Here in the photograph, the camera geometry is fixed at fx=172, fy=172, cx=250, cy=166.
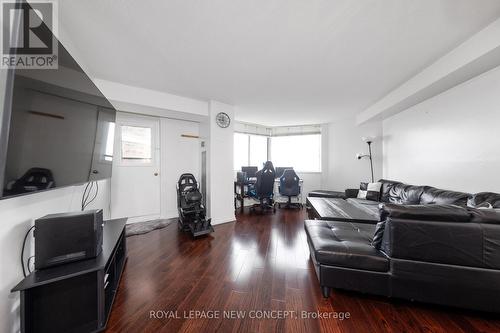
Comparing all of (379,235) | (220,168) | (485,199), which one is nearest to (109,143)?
(220,168)

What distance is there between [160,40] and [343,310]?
9.81 feet

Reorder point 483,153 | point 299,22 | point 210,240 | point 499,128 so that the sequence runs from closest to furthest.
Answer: point 299,22 < point 499,128 < point 483,153 < point 210,240

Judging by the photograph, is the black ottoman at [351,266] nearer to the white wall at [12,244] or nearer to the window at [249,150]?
the white wall at [12,244]

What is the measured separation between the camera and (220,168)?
3.58m

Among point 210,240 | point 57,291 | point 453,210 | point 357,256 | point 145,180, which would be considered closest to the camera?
point 57,291

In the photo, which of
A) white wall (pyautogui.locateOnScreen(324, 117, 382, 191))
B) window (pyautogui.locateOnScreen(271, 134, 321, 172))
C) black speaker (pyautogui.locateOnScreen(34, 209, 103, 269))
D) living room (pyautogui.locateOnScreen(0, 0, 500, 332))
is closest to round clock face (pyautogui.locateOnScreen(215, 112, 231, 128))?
living room (pyautogui.locateOnScreen(0, 0, 500, 332))

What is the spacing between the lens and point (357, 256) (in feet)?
A: 4.68

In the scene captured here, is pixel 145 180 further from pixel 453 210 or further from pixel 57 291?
pixel 453 210

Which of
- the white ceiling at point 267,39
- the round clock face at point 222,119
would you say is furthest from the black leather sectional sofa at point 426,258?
the round clock face at point 222,119

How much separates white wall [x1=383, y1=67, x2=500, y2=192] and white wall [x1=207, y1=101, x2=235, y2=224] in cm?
346

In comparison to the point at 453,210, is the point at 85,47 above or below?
above

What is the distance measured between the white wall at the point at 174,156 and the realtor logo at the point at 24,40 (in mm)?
2774

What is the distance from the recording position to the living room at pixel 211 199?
1065 mm

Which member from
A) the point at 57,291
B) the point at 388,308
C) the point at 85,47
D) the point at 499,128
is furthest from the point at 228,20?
the point at 499,128
